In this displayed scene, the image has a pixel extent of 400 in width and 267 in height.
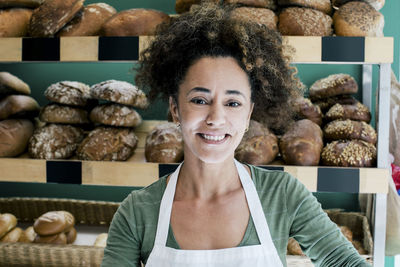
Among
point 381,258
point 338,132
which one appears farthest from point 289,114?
point 381,258

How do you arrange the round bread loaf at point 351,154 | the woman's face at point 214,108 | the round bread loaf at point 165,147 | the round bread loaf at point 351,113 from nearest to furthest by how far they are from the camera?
the woman's face at point 214,108, the round bread loaf at point 351,154, the round bread loaf at point 165,147, the round bread loaf at point 351,113

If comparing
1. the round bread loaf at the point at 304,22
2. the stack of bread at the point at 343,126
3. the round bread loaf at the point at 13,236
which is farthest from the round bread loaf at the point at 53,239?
the round bread loaf at the point at 304,22

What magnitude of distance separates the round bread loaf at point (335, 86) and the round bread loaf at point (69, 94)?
114cm

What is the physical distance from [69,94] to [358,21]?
1335 millimetres

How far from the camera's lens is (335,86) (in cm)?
190

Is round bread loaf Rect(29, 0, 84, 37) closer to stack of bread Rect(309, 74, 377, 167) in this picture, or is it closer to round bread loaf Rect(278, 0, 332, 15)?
round bread loaf Rect(278, 0, 332, 15)

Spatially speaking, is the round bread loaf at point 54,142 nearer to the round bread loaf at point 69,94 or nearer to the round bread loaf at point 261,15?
the round bread loaf at point 69,94

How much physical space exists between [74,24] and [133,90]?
0.40 meters

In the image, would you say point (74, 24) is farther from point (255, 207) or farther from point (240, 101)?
point (255, 207)

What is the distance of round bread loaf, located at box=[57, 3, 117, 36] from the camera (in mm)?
1754

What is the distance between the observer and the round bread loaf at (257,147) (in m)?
1.70

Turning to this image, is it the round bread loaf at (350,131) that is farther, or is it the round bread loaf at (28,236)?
the round bread loaf at (28,236)

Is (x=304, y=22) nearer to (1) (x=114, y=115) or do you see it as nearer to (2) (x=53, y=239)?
(1) (x=114, y=115)

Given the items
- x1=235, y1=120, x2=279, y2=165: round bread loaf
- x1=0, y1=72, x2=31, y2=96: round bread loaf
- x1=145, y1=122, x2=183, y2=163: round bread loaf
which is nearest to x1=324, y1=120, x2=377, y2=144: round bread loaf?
x1=235, y1=120, x2=279, y2=165: round bread loaf
